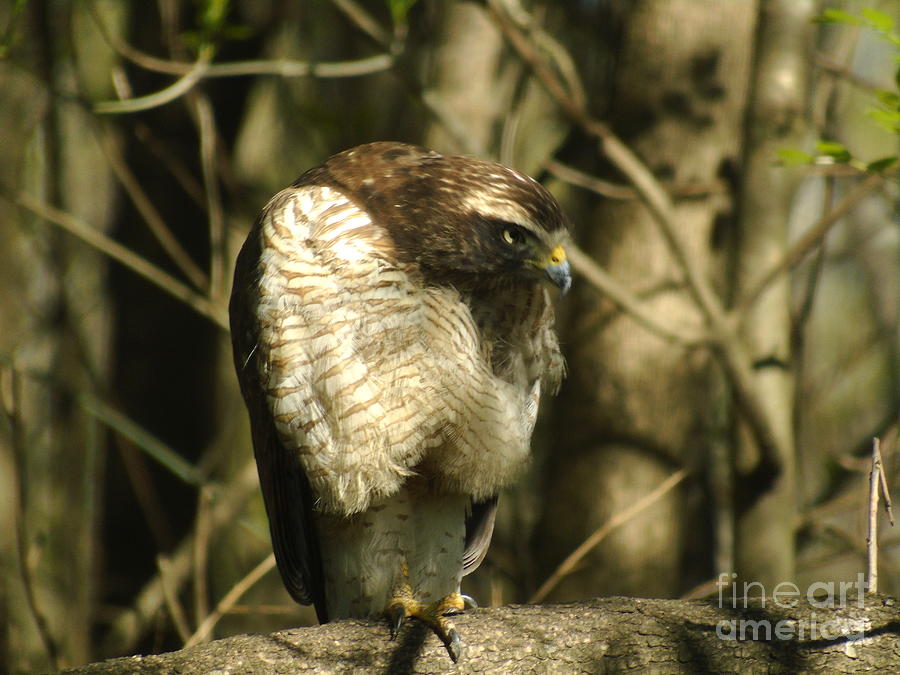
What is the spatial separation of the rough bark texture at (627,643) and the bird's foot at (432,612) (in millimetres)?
24

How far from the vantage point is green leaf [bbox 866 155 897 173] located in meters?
2.42

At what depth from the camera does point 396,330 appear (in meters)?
2.58

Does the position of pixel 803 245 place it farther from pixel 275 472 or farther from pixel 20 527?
pixel 20 527

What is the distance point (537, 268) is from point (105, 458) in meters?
4.24

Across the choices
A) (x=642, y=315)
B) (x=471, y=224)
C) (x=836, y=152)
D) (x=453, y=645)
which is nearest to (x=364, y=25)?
(x=471, y=224)

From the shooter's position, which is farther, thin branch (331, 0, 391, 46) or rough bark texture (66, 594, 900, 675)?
thin branch (331, 0, 391, 46)

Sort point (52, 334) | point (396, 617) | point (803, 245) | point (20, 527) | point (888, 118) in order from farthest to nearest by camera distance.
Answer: point (52, 334) < point (20, 527) < point (803, 245) < point (396, 617) < point (888, 118)

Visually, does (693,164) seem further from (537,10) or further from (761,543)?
(761,543)

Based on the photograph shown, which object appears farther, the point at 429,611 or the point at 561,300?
the point at 561,300

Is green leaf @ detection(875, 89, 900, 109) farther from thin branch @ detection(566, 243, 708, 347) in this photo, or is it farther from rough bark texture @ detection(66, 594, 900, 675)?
thin branch @ detection(566, 243, 708, 347)

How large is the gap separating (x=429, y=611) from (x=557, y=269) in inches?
38.6

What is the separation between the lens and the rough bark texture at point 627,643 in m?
2.26

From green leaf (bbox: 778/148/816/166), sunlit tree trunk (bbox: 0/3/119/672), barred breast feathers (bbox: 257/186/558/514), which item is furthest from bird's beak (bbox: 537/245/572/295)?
sunlit tree trunk (bbox: 0/3/119/672)

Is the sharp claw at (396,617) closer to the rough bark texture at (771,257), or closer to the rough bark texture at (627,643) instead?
the rough bark texture at (627,643)
